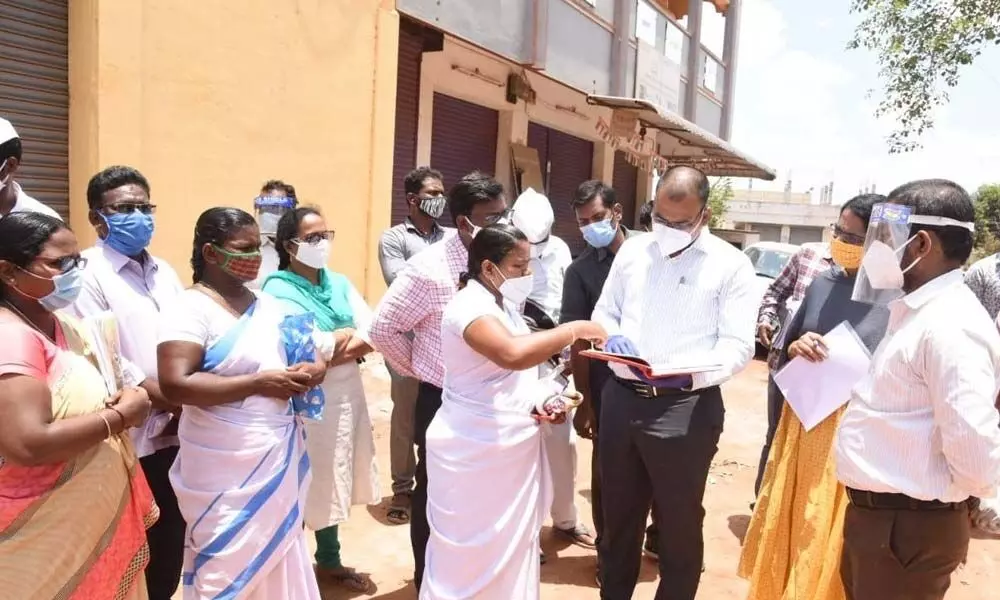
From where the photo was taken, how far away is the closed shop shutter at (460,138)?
373 inches

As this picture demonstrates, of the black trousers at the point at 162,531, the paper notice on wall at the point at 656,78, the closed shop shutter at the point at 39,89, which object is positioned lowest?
the black trousers at the point at 162,531

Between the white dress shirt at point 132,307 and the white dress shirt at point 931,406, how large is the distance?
2.43 m

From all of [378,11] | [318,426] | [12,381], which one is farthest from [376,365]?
[12,381]

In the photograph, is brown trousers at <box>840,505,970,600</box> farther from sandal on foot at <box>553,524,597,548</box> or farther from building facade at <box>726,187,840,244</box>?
building facade at <box>726,187,840,244</box>

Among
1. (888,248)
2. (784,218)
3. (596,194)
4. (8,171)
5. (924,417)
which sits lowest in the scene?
(924,417)

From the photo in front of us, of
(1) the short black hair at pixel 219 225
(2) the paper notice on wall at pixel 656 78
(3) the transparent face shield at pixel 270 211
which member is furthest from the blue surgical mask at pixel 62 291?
(2) the paper notice on wall at pixel 656 78

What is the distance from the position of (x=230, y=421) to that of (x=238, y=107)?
4.57 meters

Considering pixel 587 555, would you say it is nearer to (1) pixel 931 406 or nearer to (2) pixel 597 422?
(2) pixel 597 422

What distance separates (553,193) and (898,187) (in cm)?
1059

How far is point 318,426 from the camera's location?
3.33 m

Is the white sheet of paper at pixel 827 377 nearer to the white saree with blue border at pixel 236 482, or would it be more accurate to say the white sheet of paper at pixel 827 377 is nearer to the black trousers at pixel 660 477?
the black trousers at pixel 660 477

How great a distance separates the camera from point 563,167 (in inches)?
512

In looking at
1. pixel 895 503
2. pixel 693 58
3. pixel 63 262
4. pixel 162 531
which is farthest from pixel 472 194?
pixel 693 58

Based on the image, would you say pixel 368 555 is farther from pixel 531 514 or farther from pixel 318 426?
pixel 531 514
